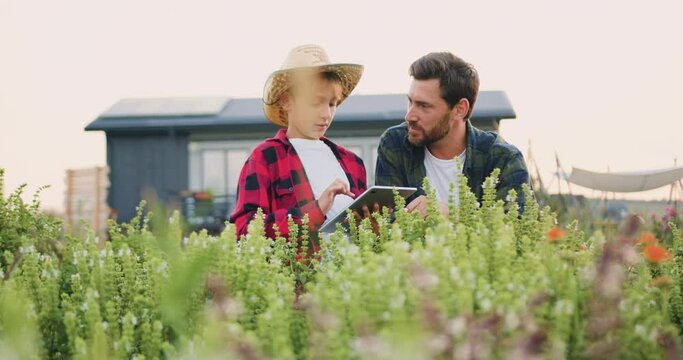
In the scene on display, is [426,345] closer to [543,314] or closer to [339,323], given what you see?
[339,323]

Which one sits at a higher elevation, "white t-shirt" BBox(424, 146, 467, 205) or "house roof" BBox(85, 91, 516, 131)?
"house roof" BBox(85, 91, 516, 131)

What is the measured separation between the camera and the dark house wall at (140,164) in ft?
59.6

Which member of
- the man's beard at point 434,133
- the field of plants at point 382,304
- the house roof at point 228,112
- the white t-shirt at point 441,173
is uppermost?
the house roof at point 228,112

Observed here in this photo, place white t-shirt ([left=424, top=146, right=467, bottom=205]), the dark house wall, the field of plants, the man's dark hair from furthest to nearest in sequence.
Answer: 1. the dark house wall
2. the man's dark hair
3. white t-shirt ([left=424, top=146, right=467, bottom=205])
4. the field of plants

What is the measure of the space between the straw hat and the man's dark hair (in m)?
0.36

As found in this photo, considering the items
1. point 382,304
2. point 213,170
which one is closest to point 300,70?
point 382,304

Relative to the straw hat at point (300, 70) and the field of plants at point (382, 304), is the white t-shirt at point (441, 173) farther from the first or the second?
the field of plants at point (382, 304)

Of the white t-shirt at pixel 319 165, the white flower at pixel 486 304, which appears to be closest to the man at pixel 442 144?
the white t-shirt at pixel 319 165

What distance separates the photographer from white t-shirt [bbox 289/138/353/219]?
13.5 ft

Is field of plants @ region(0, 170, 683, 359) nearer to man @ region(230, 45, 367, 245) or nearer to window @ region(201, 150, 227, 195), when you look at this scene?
man @ region(230, 45, 367, 245)

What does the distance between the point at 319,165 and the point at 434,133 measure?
652mm

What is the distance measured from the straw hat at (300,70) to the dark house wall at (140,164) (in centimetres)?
1409

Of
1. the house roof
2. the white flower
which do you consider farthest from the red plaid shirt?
the house roof

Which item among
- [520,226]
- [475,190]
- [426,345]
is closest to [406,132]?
[475,190]
